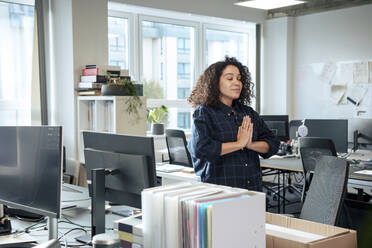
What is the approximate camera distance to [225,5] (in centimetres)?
654

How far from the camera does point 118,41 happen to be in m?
5.83

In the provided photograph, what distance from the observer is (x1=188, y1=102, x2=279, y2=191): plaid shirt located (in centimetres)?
250

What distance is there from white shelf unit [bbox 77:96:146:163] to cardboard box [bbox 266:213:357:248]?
282cm

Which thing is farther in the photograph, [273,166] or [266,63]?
[266,63]

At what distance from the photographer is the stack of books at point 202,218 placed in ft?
3.75

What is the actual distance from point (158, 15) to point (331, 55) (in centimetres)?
260

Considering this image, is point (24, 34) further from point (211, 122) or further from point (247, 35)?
point (247, 35)

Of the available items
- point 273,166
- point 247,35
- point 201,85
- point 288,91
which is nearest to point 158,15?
point 247,35

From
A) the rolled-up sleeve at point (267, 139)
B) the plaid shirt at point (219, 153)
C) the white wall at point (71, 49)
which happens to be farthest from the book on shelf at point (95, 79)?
the rolled-up sleeve at point (267, 139)

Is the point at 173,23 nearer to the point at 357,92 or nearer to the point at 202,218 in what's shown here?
the point at 357,92

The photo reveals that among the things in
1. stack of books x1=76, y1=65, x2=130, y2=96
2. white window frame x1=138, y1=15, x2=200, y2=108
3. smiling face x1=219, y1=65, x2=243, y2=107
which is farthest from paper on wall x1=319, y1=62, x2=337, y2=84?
smiling face x1=219, y1=65, x2=243, y2=107

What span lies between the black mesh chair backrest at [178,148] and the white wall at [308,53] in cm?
265

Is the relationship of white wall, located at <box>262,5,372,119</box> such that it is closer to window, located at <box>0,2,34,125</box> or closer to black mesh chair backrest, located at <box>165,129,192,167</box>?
black mesh chair backrest, located at <box>165,129,192,167</box>

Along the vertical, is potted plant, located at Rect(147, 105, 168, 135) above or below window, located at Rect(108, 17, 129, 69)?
below
